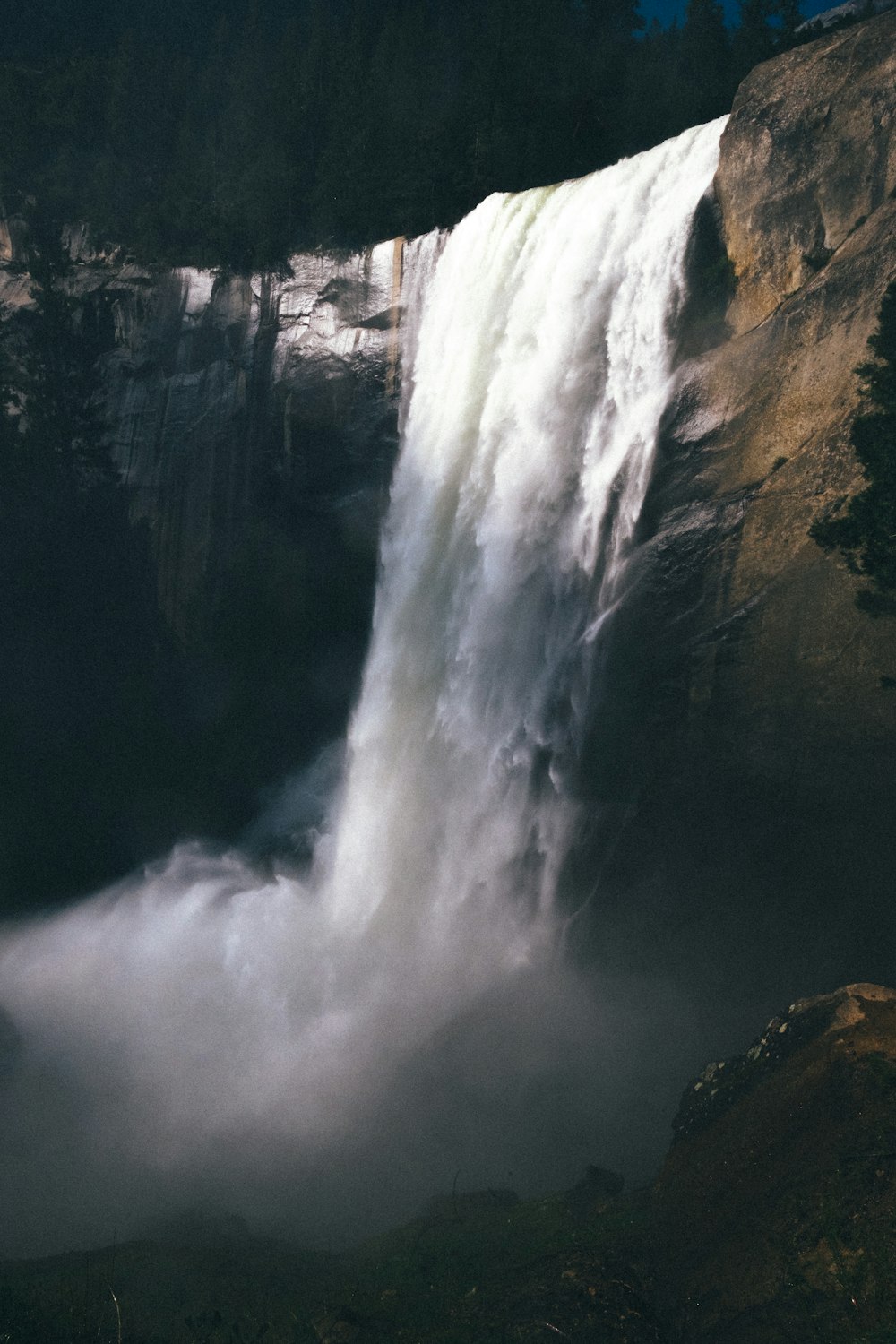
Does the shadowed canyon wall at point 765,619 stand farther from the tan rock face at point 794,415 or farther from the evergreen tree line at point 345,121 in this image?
the evergreen tree line at point 345,121

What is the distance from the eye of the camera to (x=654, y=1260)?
7.66 m

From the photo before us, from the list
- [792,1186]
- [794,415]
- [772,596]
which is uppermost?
[794,415]

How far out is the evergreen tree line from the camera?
82.0 feet

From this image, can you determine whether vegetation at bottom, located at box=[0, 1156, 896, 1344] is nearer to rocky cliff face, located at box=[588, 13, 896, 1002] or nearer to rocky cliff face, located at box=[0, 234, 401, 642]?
rocky cliff face, located at box=[588, 13, 896, 1002]


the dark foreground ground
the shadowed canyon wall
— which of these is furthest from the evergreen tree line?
the dark foreground ground

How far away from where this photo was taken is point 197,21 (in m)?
47.1

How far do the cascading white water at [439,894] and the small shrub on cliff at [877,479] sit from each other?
12.2 ft

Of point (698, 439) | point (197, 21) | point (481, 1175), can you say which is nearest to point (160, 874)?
point (481, 1175)

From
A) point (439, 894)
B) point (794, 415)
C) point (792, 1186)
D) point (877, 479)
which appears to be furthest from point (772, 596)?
point (439, 894)

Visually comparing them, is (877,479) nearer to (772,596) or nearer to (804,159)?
(772,596)

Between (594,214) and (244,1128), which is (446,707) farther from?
(594,214)

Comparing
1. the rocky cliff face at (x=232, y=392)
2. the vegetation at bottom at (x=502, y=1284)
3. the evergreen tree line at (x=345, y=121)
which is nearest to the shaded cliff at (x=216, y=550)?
the rocky cliff face at (x=232, y=392)

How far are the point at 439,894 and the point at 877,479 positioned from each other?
1051 centimetres

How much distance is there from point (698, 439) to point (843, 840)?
6310 mm
